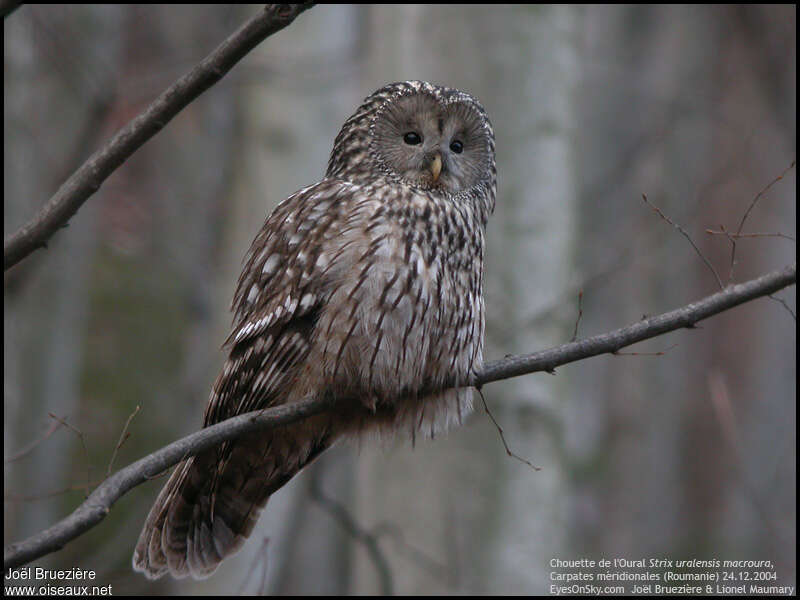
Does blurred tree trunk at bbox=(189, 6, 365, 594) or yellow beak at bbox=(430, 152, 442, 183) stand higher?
blurred tree trunk at bbox=(189, 6, 365, 594)

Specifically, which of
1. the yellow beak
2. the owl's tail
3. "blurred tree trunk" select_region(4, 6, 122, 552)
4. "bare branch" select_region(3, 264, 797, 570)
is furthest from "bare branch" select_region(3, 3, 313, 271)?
"blurred tree trunk" select_region(4, 6, 122, 552)

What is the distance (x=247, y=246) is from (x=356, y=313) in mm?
3656

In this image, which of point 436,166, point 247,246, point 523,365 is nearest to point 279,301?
point 436,166

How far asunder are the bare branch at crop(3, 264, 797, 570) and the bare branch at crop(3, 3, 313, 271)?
26.8 inches

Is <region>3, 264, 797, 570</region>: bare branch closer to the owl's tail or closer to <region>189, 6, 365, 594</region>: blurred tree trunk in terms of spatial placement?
the owl's tail

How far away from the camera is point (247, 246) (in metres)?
6.84

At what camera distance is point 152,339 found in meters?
10.4

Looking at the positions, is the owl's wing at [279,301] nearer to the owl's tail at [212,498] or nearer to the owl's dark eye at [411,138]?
the owl's tail at [212,498]

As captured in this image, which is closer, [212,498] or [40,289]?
[212,498]

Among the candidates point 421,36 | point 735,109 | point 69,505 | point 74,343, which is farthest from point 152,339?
point 735,109

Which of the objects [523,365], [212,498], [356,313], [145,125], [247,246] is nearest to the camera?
[145,125]

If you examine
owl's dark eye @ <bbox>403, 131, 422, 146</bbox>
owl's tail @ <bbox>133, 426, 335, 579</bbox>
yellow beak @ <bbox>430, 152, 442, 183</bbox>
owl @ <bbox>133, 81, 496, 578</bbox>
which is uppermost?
owl's dark eye @ <bbox>403, 131, 422, 146</bbox>

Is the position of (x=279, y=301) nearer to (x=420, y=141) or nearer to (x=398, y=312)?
(x=398, y=312)

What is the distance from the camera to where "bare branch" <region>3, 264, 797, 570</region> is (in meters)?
2.40
